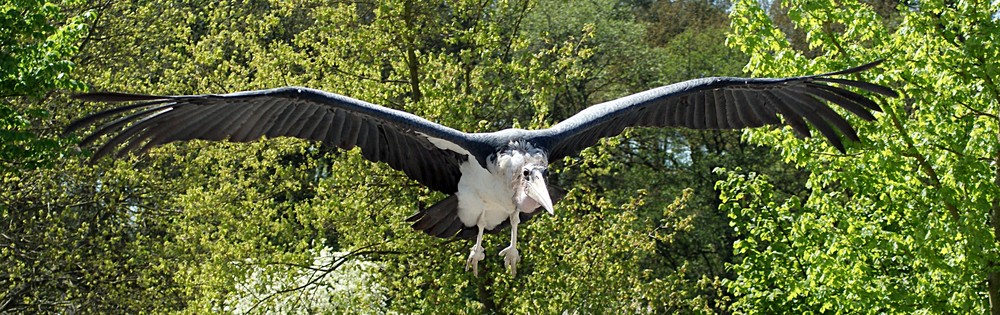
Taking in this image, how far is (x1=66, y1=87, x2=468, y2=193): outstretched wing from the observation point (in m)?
10.0

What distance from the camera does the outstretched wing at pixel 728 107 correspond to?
11.2 metres

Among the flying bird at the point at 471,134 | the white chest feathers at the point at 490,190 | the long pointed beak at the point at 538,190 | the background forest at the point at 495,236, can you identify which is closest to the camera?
the long pointed beak at the point at 538,190

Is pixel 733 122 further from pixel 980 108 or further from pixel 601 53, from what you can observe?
pixel 601 53

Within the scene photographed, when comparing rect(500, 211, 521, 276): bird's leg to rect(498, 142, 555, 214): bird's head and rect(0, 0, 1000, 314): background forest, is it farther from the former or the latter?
rect(0, 0, 1000, 314): background forest

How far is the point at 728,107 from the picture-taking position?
1207 cm

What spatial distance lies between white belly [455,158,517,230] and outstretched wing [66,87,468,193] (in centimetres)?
18

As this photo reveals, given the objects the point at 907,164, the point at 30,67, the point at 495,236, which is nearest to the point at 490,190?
the point at 495,236

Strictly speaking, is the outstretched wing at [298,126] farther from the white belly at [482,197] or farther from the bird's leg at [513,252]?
the bird's leg at [513,252]

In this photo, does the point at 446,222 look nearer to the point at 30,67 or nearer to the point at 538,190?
the point at 538,190

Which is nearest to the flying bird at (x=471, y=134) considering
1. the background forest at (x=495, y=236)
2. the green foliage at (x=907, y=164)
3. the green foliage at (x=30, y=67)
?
the background forest at (x=495, y=236)

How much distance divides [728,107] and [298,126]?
3.60 metres

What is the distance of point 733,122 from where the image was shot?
39.5ft

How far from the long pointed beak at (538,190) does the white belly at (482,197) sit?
0.34 m

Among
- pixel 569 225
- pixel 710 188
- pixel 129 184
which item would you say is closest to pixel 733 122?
pixel 569 225
